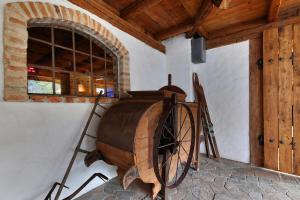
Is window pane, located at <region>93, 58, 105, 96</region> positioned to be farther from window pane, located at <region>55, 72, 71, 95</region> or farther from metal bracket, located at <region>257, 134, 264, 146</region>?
metal bracket, located at <region>257, 134, 264, 146</region>

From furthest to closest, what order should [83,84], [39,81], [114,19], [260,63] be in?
[260,63], [114,19], [83,84], [39,81]

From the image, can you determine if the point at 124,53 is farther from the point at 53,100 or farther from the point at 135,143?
the point at 135,143

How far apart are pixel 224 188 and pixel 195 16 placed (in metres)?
2.67

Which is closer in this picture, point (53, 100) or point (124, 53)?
point (53, 100)

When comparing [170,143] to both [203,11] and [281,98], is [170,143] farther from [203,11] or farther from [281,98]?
[281,98]

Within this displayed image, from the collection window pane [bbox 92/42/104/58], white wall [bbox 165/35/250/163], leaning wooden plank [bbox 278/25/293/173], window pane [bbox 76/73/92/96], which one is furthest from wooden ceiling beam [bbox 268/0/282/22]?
window pane [bbox 76/73/92/96]

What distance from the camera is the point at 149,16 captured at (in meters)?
2.79

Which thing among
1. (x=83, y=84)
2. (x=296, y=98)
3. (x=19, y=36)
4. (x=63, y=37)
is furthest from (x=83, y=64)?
(x=296, y=98)

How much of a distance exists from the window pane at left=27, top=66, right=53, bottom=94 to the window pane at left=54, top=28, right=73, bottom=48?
17.2 inches

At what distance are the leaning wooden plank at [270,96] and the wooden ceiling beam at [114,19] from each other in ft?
6.79

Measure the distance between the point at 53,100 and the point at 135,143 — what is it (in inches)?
41.8

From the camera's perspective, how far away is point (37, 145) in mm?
1728

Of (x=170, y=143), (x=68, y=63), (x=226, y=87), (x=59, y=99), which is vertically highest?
(x=68, y=63)

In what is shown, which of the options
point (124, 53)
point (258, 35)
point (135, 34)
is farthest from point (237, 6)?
point (124, 53)
